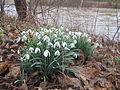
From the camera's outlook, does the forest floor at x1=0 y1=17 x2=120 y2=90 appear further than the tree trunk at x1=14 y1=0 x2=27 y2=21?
No

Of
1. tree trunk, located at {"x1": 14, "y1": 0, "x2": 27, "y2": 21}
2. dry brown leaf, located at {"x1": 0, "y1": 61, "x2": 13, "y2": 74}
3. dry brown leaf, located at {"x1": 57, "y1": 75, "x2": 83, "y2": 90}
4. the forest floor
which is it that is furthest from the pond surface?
dry brown leaf, located at {"x1": 0, "y1": 61, "x2": 13, "y2": 74}

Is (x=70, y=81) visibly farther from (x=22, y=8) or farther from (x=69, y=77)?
(x=22, y=8)

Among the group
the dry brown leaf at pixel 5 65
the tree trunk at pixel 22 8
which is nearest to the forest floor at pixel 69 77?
the dry brown leaf at pixel 5 65

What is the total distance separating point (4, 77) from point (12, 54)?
704 millimetres

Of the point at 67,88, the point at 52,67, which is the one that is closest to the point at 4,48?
the point at 52,67

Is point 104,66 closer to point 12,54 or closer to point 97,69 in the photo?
point 97,69

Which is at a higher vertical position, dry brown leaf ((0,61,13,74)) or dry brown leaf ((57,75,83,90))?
dry brown leaf ((0,61,13,74))

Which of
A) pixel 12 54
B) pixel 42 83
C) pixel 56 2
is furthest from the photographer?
pixel 56 2

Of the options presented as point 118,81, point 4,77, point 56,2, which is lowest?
point 118,81

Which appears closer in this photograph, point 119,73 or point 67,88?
point 67,88

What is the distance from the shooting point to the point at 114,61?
3.47 metres

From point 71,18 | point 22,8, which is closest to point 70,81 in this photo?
point 71,18

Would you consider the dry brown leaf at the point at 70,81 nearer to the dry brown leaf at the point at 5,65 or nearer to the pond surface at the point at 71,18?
the dry brown leaf at the point at 5,65

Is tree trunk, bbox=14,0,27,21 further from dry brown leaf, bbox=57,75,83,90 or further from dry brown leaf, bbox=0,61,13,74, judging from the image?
dry brown leaf, bbox=57,75,83,90
